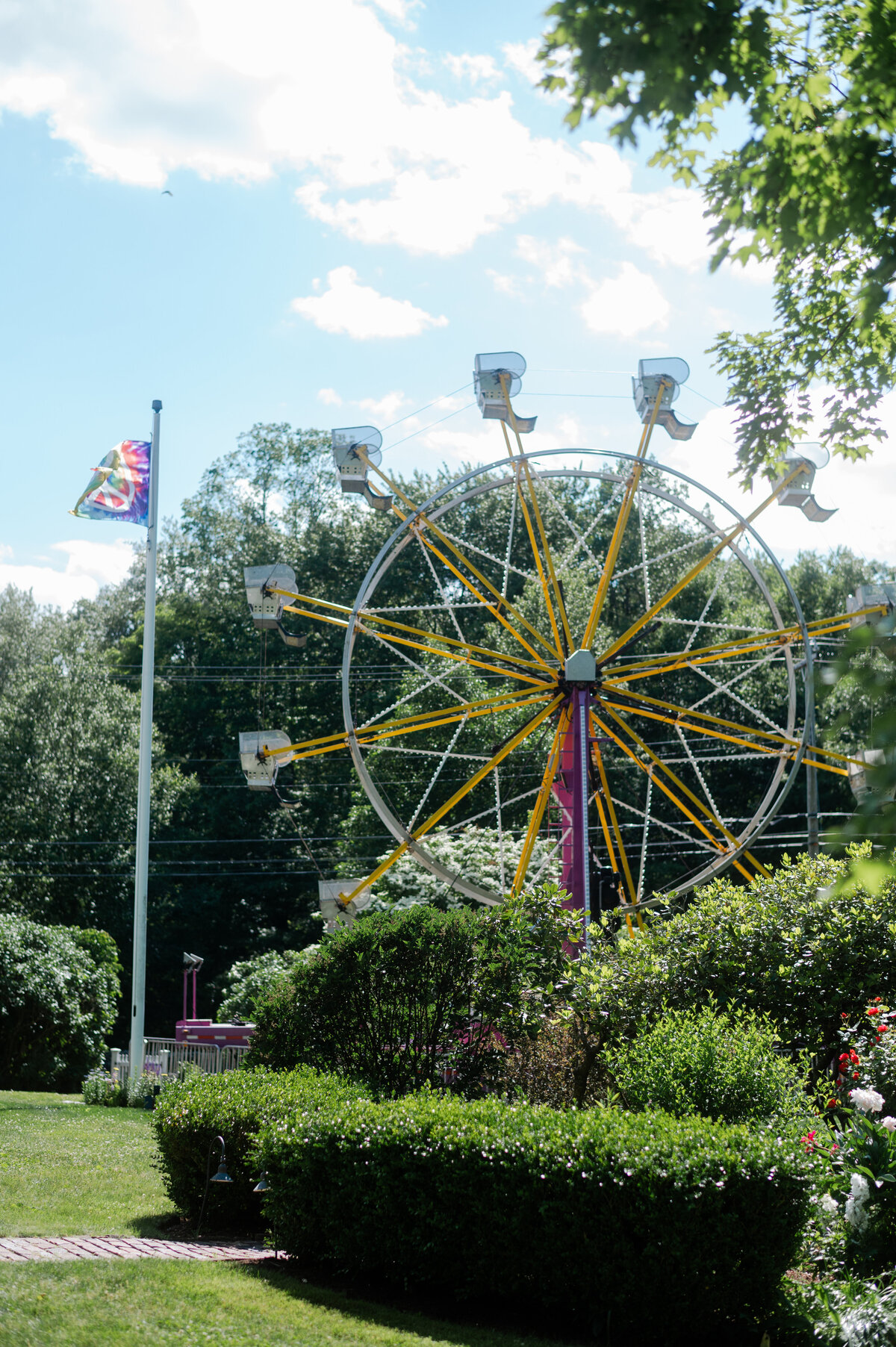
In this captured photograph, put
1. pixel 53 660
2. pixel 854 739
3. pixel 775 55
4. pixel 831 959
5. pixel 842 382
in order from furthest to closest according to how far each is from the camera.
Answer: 1. pixel 53 660
2. pixel 854 739
3. pixel 831 959
4. pixel 842 382
5. pixel 775 55

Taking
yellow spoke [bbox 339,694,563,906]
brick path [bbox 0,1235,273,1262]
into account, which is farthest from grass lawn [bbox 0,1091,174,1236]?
yellow spoke [bbox 339,694,563,906]

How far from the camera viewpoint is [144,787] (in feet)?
67.9

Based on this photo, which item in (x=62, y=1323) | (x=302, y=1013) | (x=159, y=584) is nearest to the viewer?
(x=62, y=1323)

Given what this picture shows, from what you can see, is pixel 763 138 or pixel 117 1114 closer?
pixel 763 138

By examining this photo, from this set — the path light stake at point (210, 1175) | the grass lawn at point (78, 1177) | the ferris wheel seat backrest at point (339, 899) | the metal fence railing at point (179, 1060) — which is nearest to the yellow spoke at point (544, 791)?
the ferris wheel seat backrest at point (339, 899)

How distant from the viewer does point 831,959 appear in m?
9.76

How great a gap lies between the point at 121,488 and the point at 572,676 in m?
10.4

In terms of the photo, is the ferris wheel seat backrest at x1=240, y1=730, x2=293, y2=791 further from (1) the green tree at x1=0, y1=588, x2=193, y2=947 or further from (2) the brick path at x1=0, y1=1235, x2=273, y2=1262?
(1) the green tree at x1=0, y1=588, x2=193, y2=947

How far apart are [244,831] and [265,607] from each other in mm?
22463

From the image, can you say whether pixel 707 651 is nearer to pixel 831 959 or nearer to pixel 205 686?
pixel 831 959

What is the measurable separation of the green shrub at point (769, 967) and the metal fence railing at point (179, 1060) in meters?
10.5

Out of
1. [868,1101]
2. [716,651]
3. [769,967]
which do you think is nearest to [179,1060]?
[716,651]

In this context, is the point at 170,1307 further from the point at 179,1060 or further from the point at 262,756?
the point at 179,1060

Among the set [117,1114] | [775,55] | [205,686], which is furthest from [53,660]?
[775,55]
